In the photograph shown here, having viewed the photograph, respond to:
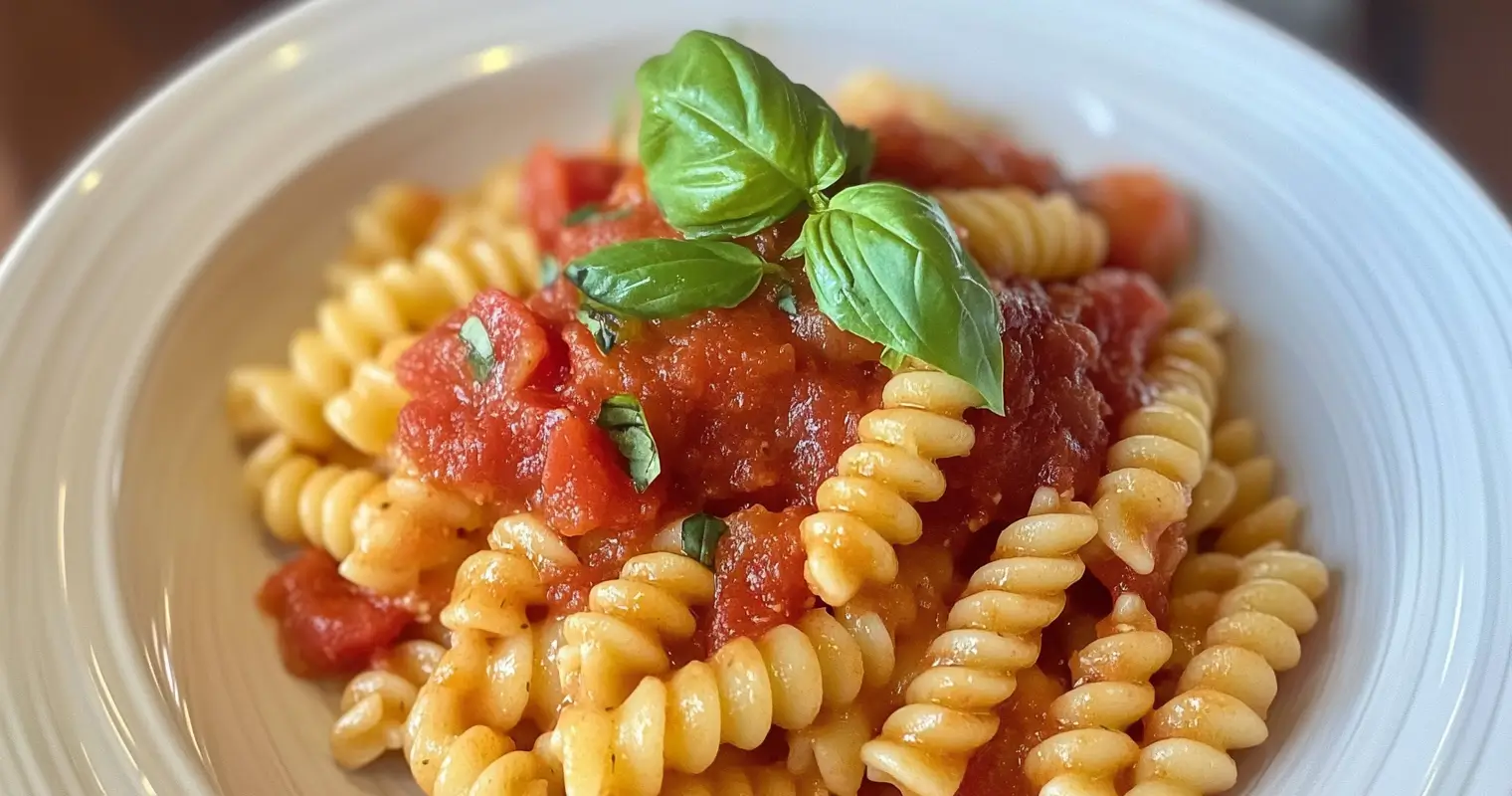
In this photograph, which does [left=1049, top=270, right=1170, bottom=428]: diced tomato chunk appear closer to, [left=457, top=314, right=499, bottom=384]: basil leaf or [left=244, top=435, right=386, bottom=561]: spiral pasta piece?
[left=457, top=314, right=499, bottom=384]: basil leaf

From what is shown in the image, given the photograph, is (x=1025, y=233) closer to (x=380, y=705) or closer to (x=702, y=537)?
(x=702, y=537)

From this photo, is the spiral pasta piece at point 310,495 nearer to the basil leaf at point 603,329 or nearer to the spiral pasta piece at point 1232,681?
the basil leaf at point 603,329

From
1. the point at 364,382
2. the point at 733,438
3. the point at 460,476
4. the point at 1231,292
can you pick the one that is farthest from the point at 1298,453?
the point at 364,382

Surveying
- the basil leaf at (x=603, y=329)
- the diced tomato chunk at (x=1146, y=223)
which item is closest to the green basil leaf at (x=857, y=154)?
the basil leaf at (x=603, y=329)

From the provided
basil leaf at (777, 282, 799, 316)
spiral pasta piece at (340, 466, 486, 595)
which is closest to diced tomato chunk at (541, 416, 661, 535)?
spiral pasta piece at (340, 466, 486, 595)

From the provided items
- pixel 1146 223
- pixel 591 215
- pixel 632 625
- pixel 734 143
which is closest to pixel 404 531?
pixel 632 625

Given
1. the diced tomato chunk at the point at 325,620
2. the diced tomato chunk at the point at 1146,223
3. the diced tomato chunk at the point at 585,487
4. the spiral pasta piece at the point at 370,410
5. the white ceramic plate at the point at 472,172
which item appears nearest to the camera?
the white ceramic plate at the point at 472,172

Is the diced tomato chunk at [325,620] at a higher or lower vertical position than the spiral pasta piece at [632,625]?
lower
